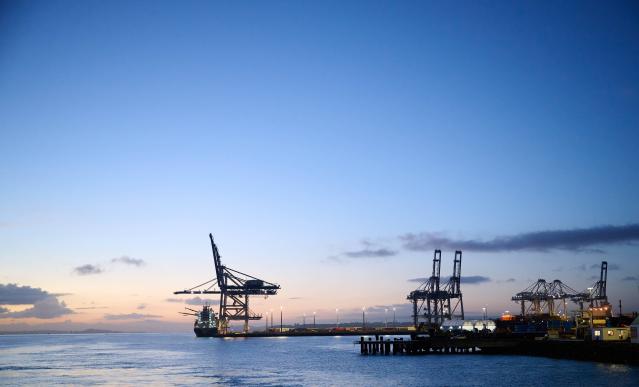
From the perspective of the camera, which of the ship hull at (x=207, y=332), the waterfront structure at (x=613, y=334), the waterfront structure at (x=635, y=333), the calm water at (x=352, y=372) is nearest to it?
the calm water at (x=352, y=372)

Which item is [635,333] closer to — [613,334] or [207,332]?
[613,334]

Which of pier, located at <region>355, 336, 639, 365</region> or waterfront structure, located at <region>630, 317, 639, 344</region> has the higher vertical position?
waterfront structure, located at <region>630, 317, 639, 344</region>

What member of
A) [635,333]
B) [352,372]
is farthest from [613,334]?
[352,372]

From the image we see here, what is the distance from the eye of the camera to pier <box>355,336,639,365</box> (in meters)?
64.2

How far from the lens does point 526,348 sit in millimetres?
83375

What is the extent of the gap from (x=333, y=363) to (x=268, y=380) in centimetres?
2421

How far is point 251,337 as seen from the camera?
198 m

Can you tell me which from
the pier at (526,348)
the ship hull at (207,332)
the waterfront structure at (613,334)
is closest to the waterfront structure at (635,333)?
the pier at (526,348)

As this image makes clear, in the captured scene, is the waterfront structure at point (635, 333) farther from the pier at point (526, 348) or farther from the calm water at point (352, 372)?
the calm water at point (352, 372)

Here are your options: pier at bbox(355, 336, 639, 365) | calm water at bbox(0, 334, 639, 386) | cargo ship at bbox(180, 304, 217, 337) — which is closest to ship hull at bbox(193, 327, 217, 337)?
cargo ship at bbox(180, 304, 217, 337)

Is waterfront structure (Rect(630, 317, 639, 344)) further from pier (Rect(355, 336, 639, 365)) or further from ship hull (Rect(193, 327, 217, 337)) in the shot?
ship hull (Rect(193, 327, 217, 337))

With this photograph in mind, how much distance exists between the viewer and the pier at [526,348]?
211 feet

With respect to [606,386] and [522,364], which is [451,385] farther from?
[522,364]

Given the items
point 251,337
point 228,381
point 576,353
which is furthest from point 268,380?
point 251,337
